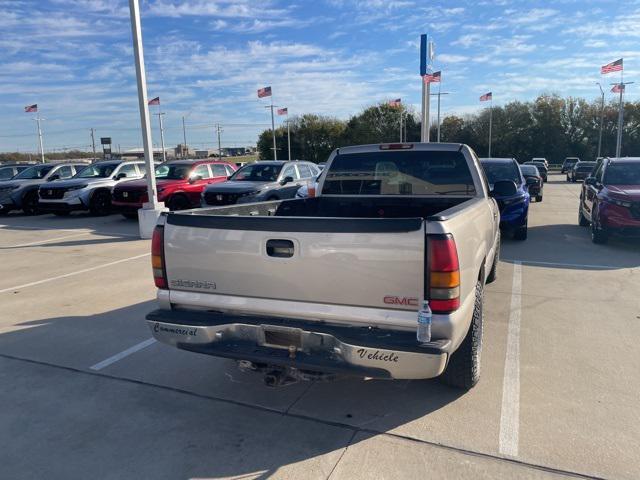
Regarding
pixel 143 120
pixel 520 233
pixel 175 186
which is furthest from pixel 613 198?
pixel 175 186

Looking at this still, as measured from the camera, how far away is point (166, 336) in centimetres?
348

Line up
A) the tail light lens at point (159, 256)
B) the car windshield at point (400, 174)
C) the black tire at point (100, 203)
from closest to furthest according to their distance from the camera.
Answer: the tail light lens at point (159, 256) → the car windshield at point (400, 174) → the black tire at point (100, 203)

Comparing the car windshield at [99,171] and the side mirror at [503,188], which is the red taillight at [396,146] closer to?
the side mirror at [503,188]

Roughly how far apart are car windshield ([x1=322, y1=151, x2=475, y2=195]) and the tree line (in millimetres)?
61879

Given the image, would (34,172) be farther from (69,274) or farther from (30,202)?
(69,274)

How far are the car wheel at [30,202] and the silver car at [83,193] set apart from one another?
4.98ft

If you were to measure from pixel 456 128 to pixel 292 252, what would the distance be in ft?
240

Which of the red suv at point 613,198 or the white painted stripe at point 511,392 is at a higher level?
the red suv at point 613,198

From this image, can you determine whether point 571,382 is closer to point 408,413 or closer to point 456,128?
point 408,413

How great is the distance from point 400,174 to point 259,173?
30.4 ft

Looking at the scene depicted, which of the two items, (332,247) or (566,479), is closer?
(566,479)

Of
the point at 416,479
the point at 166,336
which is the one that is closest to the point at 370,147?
the point at 166,336

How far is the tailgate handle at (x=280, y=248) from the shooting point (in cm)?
317

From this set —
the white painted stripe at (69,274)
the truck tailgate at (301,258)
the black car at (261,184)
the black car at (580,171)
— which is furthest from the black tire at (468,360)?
the black car at (580,171)
